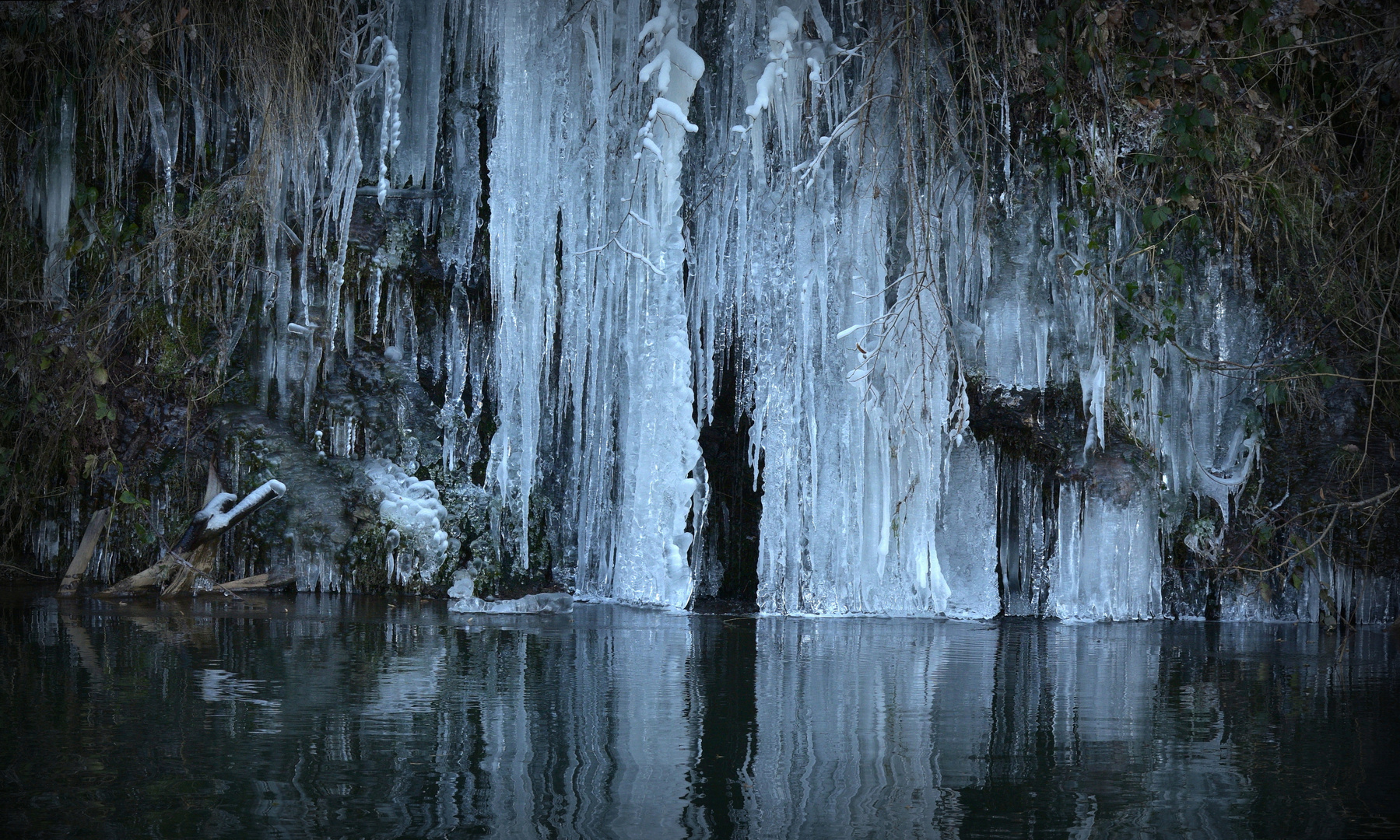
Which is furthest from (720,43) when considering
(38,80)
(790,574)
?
(38,80)

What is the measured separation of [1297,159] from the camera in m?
6.92

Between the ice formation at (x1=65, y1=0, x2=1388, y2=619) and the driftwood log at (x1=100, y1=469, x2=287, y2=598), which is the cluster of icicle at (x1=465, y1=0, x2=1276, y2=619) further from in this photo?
the driftwood log at (x1=100, y1=469, x2=287, y2=598)

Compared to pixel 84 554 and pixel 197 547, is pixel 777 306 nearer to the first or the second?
pixel 197 547

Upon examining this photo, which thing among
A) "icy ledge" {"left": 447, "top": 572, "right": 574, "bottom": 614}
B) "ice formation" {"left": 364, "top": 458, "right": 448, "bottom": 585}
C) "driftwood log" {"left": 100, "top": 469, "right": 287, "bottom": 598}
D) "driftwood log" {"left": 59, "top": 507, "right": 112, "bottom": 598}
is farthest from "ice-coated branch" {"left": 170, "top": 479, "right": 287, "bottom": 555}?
"icy ledge" {"left": 447, "top": 572, "right": 574, "bottom": 614}

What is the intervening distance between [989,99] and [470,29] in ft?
9.88

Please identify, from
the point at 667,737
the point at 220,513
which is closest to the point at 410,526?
the point at 220,513

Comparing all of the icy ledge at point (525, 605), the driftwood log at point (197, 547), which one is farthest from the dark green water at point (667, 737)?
the driftwood log at point (197, 547)

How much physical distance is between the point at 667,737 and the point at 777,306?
414cm

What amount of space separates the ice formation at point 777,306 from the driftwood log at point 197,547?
0.82 m

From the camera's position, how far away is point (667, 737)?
319cm

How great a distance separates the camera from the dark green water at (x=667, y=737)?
8.02ft

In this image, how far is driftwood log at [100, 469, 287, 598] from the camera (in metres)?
6.81

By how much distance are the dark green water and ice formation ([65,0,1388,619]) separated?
1.66m

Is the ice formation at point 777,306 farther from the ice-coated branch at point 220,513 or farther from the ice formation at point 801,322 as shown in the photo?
the ice-coated branch at point 220,513
